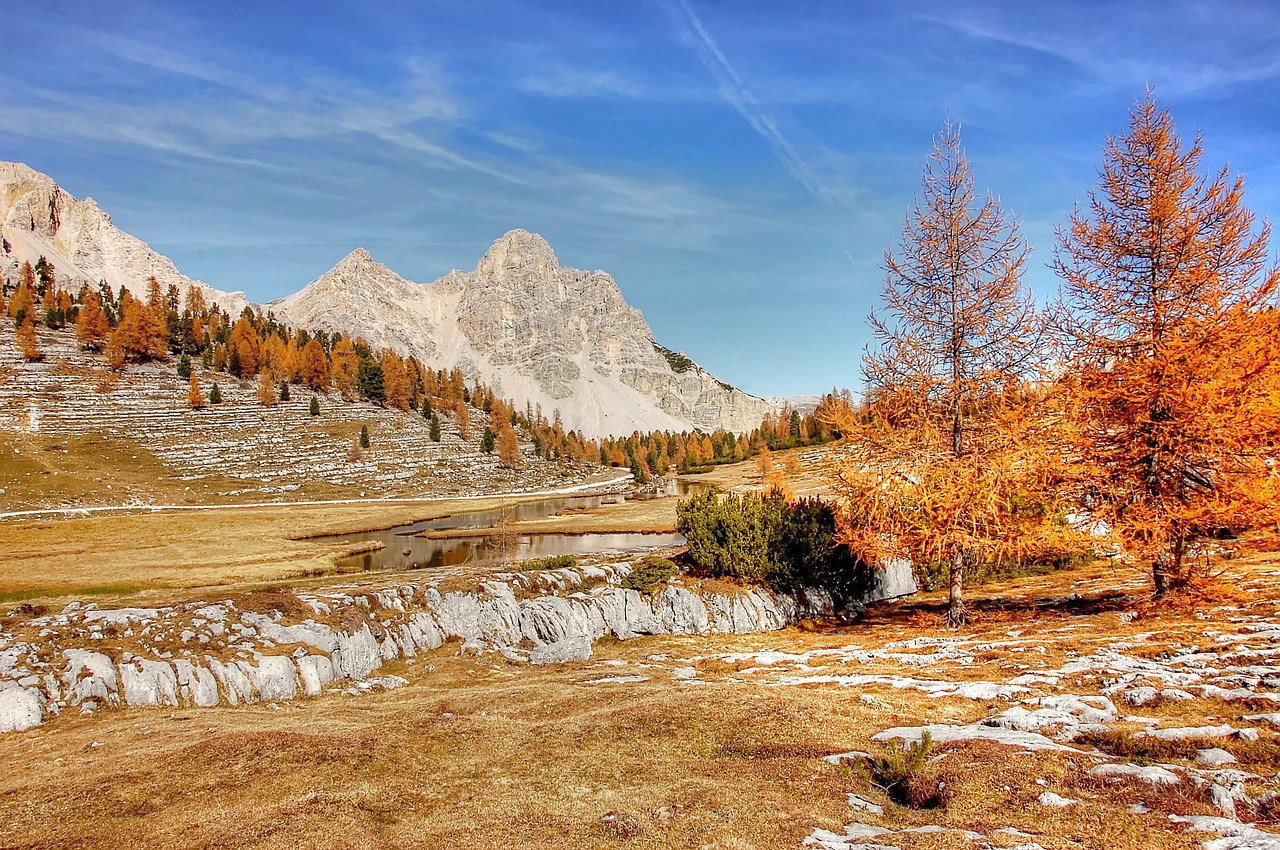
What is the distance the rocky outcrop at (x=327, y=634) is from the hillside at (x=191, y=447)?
320 feet

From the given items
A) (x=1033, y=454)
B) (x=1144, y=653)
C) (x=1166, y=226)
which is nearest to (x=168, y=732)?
(x=1144, y=653)

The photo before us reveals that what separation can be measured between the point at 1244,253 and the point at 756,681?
63.5 feet

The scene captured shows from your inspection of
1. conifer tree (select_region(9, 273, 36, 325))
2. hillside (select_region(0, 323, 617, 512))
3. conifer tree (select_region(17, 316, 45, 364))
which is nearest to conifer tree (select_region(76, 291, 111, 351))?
hillside (select_region(0, 323, 617, 512))

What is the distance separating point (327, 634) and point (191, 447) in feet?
431

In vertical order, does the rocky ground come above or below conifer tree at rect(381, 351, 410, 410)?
below

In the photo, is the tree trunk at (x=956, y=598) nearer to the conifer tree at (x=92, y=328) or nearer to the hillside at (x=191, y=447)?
the hillside at (x=191, y=447)

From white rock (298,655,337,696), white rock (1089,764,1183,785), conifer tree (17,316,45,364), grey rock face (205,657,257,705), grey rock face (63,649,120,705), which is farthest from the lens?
conifer tree (17,316,45,364)

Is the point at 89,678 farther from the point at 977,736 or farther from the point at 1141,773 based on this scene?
the point at 1141,773

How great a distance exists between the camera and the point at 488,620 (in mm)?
24297

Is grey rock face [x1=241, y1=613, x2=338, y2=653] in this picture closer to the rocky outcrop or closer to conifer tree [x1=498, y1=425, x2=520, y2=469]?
the rocky outcrop

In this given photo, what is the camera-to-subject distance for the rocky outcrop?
1652 centimetres

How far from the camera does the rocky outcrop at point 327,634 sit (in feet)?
54.2

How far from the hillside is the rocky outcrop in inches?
3841

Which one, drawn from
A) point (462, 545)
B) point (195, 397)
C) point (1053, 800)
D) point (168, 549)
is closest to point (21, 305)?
point (195, 397)
